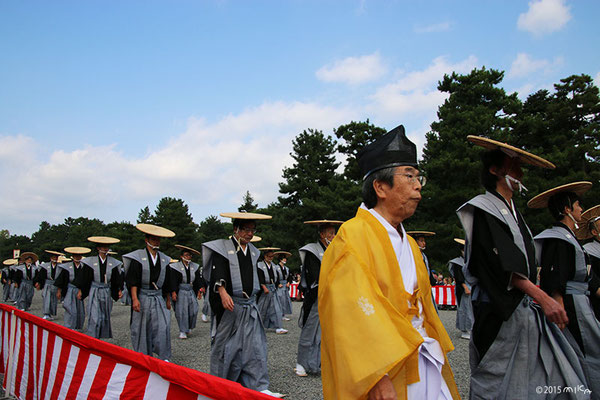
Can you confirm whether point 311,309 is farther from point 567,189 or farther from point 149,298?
point 567,189

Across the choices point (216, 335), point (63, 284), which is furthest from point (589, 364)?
point (63, 284)

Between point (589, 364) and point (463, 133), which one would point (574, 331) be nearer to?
point (589, 364)

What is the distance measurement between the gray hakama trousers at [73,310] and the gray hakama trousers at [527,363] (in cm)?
1191

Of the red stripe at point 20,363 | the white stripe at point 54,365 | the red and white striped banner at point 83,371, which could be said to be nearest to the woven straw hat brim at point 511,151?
the red and white striped banner at point 83,371

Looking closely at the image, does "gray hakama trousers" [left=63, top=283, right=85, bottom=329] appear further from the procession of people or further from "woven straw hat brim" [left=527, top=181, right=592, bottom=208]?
"woven straw hat brim" [left=527, top=181, right=592, bottom=208]

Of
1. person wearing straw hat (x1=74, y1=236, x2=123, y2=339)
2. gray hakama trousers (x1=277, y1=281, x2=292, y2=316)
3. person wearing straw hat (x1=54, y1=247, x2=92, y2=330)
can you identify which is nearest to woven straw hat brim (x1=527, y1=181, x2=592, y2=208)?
person wearing straw hat (x1=74, y1=236, x2=123, y2=339)

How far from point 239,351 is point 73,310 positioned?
8.77 metres

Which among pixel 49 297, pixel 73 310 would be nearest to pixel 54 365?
pixel 73 310

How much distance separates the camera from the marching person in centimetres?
680

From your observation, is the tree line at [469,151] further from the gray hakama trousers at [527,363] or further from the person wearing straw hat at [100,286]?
the gray hakama trousers at [527,363]

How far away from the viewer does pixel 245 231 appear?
5.84 meters

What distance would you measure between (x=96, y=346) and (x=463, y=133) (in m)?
23.5

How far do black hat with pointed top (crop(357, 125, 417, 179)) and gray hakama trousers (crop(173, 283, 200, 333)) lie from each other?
10.2 meters

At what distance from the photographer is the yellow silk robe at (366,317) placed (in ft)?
6.03
